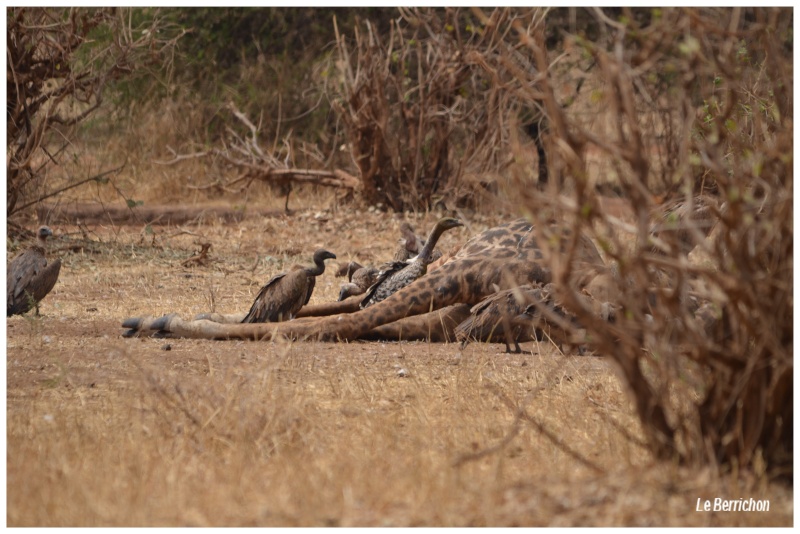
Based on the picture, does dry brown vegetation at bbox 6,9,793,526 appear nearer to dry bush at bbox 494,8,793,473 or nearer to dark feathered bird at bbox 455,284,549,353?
dry bush at bbox 494,8,793,473

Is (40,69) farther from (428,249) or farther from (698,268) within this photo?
(698,268)

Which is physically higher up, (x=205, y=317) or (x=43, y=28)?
(x=43, y=28)

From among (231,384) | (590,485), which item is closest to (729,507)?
(590,485)

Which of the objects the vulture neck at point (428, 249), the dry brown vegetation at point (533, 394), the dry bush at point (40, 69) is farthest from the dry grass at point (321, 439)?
the dry bush at point (40, 69)

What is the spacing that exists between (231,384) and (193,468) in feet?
2.31

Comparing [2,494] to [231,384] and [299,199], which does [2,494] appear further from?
[299,199]

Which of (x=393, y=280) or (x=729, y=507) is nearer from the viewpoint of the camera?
(x=729, y=507)

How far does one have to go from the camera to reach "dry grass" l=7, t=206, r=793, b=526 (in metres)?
3.05

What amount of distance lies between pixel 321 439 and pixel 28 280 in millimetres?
3237

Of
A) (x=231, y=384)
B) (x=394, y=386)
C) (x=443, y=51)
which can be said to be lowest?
(x=394, y=386)

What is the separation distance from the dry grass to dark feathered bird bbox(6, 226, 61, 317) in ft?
0.53

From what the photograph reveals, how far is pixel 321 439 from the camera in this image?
159 inches

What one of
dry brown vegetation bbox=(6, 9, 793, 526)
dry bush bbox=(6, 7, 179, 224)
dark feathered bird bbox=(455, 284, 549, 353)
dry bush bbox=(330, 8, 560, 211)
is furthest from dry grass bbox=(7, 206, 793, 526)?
dry bush bbox=(330, 8, 560, 211)

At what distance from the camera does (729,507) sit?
303 centimetres
